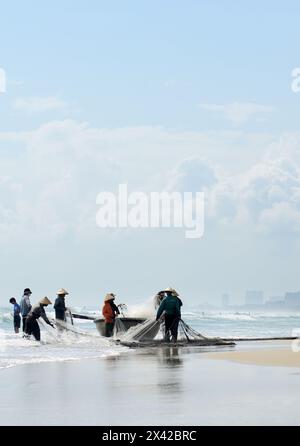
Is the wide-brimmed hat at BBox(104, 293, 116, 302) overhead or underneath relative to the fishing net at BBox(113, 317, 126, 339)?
overhead

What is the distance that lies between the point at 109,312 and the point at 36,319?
7.88ft

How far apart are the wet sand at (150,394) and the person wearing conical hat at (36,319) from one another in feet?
28.4

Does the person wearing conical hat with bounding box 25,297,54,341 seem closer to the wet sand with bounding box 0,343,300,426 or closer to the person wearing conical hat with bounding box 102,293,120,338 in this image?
the person wearing conical hat with bounding box 102,293,120,338

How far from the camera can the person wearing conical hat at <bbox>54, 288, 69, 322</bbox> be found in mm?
28094

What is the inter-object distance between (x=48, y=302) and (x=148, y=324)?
327 centimetres

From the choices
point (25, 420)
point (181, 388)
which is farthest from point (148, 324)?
point (25, 420)

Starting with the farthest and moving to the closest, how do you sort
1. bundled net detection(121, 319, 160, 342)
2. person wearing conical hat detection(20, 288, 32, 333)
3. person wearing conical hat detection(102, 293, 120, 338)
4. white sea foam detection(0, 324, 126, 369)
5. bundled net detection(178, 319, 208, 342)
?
person wearing conical hat detection(20, 288, 32, 333) → person wearing conical hat detection(102, 293, 120, 338) → bundled net detection(178, 319, 208, 342) → bundled net detection(121, 319, 160, 342) → white sea foam detection(0, 324, 126, 369)

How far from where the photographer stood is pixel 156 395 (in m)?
11.7

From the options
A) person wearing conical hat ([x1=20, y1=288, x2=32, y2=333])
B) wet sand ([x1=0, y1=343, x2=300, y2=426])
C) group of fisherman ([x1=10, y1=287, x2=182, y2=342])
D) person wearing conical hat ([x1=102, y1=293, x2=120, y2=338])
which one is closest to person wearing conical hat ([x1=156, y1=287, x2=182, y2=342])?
group of fisherman ([x1=10, y1=287, x2=182, y2=342])

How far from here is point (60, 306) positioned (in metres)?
28.2

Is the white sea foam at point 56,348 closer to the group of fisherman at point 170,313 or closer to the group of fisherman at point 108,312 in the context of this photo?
the group of fisherman at point 108,312

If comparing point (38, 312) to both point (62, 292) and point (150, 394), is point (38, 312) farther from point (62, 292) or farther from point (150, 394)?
point (150, 394)

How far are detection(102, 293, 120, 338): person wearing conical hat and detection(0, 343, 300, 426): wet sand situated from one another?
386 inches

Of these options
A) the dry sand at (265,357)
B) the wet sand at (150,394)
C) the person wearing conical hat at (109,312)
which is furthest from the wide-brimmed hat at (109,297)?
the wet sand at (150,394)
